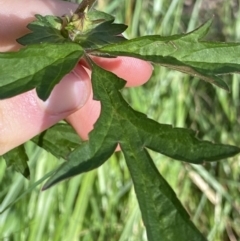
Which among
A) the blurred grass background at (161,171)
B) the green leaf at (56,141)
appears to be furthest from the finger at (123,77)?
the blurred grass background at (161,171)

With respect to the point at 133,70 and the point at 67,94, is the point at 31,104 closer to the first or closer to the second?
the point at 67,94

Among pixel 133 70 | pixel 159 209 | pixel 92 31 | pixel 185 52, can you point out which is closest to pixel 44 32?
pixel 92 31

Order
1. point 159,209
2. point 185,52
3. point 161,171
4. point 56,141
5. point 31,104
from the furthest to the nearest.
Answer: point 161,171 < point 56,141 < point 31,104 < point 185,52 < point 159,209

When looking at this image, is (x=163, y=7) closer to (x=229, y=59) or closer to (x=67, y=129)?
(x=67, y=129)

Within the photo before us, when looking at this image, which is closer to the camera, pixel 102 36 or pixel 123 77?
pixel 102 36

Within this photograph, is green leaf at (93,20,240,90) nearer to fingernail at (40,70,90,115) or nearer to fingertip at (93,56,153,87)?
fingernail at (40,70,90,115)

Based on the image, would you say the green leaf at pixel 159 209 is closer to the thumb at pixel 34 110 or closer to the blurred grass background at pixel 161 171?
the thumb at pixel 34 110
